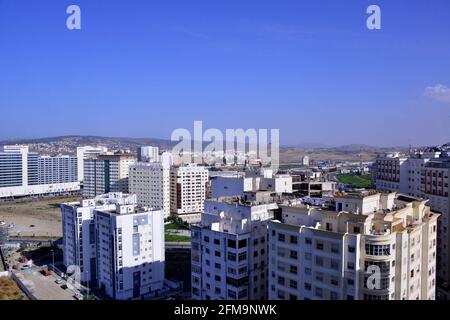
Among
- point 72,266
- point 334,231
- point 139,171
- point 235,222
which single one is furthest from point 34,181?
point 334,231

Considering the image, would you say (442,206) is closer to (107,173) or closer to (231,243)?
(231,243)

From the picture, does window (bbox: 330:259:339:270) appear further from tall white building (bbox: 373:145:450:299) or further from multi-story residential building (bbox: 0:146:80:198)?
multi-story residential building (bbox: 0:146:80:198)

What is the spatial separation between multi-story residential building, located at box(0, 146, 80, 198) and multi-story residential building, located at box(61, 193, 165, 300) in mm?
18911

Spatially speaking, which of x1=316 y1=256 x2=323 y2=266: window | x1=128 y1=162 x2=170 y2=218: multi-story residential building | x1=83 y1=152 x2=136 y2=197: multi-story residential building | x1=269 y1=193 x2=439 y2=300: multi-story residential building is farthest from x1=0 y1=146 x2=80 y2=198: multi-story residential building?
x1=316 y1=256 x2=323 y2=266: window

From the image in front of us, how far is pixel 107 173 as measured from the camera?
2461 centimetres

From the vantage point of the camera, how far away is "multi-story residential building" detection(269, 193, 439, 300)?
5020 millimetres

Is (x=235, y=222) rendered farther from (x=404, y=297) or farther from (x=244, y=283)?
(x=404, y=297)

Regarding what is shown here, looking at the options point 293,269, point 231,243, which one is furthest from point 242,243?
point 293,269

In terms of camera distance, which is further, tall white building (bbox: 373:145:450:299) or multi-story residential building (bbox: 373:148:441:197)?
multi-story residential building (bbox: 373:148:441:197)

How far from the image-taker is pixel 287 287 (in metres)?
5.76

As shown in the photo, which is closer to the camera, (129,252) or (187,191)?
(129,252)

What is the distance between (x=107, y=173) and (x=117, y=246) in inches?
626

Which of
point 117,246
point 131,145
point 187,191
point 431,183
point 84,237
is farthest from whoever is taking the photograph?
point 131,145

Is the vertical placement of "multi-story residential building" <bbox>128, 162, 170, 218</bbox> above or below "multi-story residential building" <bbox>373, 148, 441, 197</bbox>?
below
